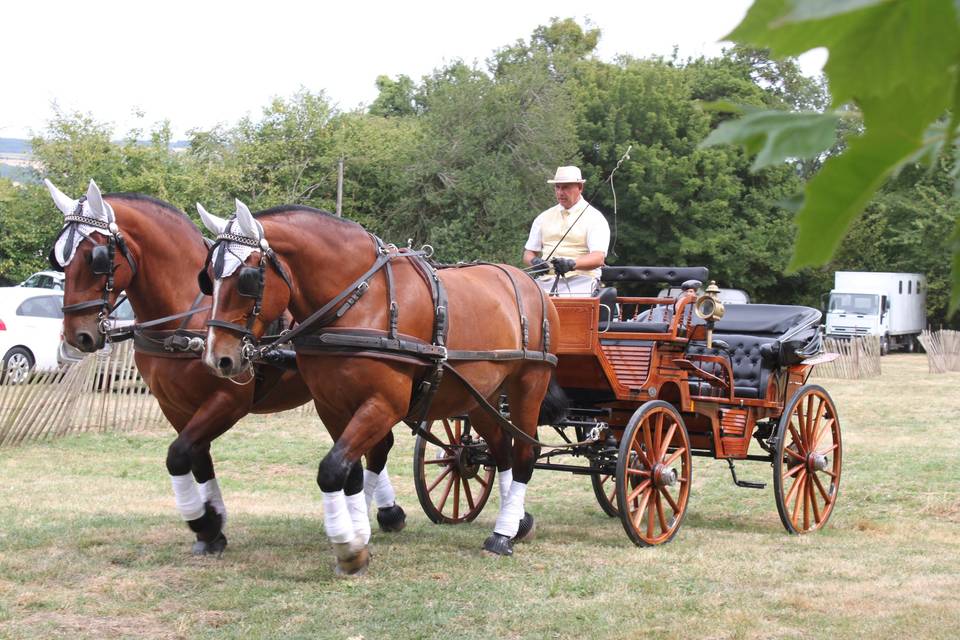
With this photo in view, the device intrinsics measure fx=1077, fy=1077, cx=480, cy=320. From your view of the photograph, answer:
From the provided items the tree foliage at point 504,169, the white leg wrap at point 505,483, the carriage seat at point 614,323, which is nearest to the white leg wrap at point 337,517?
the white leg wrap at point 505,483

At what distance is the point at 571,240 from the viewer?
7406 millimetres

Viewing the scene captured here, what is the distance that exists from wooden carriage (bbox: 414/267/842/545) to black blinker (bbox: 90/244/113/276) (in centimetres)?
271

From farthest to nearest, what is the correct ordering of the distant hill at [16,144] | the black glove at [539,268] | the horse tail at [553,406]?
the distant hill at [16,144] → the black glove at [539,268] → the horse tail at [553,406]

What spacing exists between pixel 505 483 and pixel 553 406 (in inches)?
23.4

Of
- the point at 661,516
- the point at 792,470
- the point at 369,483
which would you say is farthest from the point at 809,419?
the point at 369,483

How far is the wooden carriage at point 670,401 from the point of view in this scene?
22.4 ft

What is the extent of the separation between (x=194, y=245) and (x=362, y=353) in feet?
4.35

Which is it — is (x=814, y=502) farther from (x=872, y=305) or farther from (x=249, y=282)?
(x=872, y=305)

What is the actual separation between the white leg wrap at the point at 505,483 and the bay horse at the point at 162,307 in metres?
1.65

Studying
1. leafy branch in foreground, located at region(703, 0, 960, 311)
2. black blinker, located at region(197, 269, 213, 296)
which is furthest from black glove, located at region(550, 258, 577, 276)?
leafy branch in foreground, located at region(703, 0, 960, 311)

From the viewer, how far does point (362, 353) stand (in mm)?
5363

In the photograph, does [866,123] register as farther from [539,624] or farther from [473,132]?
[473,132]

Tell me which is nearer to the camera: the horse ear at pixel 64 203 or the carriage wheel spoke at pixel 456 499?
the horse ear at pixel 64 203

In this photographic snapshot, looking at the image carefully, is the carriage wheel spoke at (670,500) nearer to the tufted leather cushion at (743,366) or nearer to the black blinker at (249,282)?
the tufted leather cushion at (743,366)
